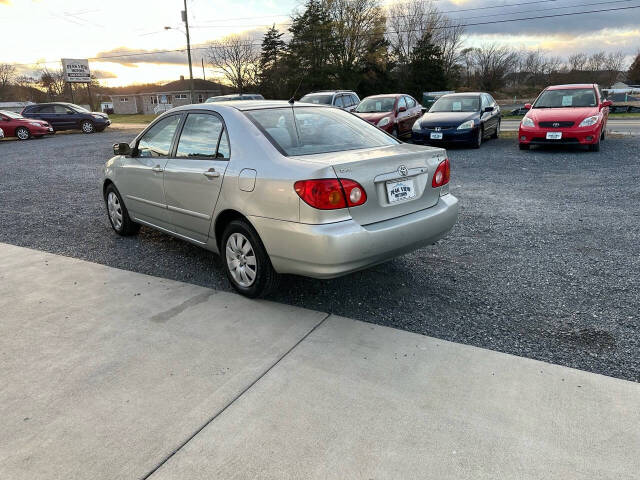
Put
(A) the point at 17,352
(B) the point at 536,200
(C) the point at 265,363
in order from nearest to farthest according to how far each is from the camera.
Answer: (C) the point at 265,363 < (A) the point at 17,352 < (B) the point at 536,200

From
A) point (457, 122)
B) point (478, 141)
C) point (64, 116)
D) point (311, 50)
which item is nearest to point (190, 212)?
point (457, 122)

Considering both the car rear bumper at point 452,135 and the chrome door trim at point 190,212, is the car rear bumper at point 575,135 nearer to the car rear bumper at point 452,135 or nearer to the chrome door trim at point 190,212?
the car rear bumper at point 452,135

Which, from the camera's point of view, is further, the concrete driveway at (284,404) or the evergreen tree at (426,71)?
the evergreen tree at (426,71)

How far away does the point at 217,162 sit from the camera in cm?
378

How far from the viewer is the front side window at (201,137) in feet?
12.8

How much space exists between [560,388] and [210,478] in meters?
1.85

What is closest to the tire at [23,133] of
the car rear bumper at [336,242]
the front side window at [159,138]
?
the front side window at [159,138]

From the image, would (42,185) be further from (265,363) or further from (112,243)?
(265,363)

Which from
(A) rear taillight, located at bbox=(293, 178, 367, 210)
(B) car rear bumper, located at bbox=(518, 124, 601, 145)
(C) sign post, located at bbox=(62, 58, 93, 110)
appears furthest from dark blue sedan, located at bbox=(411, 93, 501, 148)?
(C) sign post, located at bbox=(62, 58, 93, 110)

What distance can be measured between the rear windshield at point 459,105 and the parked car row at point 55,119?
18.3 m

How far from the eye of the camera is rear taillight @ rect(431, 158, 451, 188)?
3747mm

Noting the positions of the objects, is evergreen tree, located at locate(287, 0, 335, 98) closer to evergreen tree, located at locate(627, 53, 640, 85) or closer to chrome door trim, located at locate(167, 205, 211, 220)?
evergreen tree, located at locate(627, 53, 640, 85)

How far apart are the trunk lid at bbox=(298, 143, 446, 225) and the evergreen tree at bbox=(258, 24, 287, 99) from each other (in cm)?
4613

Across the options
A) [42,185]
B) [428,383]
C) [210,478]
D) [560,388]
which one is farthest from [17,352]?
[42,185]
